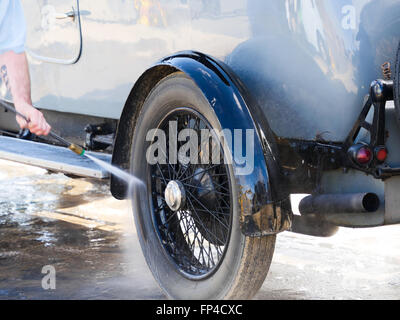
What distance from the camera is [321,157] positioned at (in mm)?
2623

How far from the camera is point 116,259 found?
396 cm

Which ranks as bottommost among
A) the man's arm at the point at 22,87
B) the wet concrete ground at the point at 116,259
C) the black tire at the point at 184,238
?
the wet concrete ground at the point at 116,259

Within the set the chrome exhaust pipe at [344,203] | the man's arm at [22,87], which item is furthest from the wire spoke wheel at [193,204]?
the man's arm at [22,87]

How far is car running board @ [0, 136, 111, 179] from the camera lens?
3387mm

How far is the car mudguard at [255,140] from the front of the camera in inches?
97.8

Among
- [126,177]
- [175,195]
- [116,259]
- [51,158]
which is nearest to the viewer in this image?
[175,195]

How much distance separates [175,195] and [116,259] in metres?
1.22

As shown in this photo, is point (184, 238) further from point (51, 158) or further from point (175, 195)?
point (51, 158)

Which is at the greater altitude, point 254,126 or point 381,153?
point 254,126

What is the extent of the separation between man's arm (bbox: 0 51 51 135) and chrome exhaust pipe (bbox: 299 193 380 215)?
2.24m

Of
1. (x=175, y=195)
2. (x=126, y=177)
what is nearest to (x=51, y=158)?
(x=126, y=177)

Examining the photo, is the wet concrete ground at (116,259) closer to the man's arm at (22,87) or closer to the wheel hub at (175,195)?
the wheel hub at (175,195)

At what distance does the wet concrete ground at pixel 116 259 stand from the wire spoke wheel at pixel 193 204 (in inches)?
15.9

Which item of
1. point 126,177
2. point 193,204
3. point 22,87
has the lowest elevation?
point 193,204
